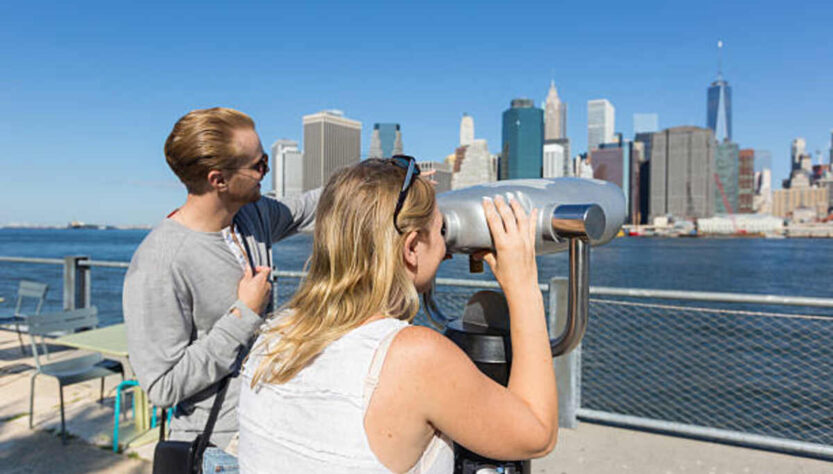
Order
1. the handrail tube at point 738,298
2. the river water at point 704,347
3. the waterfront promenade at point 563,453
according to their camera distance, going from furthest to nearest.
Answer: the river water at point 704,347 → the waterfront promenade at point 563,453 → the handrail tube at point 738,298

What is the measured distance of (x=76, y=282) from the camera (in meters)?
5.18

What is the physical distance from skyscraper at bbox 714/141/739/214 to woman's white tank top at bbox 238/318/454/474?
381ft

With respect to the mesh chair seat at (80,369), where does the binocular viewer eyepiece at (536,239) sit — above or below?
above

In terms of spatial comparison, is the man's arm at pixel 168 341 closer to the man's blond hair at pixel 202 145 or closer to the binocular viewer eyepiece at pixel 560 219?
the man's blond hair at pixel 202 145

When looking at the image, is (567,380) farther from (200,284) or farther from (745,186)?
(745,186)

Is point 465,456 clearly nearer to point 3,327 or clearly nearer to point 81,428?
point 81,428

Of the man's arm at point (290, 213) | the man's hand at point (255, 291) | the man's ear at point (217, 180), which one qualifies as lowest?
the man's hand at point (255, 291)

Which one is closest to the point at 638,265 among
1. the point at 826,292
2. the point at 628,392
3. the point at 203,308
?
the point at 826,292

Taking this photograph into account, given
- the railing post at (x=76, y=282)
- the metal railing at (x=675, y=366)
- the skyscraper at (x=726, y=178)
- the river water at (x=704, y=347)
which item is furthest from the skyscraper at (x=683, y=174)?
the railing post at (x=76, y=282)

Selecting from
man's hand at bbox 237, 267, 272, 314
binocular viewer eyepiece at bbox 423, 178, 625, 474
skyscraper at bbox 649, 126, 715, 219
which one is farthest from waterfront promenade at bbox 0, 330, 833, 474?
skyscraper at bbox 649, 126, 715, 219

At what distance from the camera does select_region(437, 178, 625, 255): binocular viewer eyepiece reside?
3.15 ft

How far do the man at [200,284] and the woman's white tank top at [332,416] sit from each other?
45 centimetres

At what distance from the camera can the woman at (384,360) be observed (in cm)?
79

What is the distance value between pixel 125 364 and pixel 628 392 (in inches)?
306
